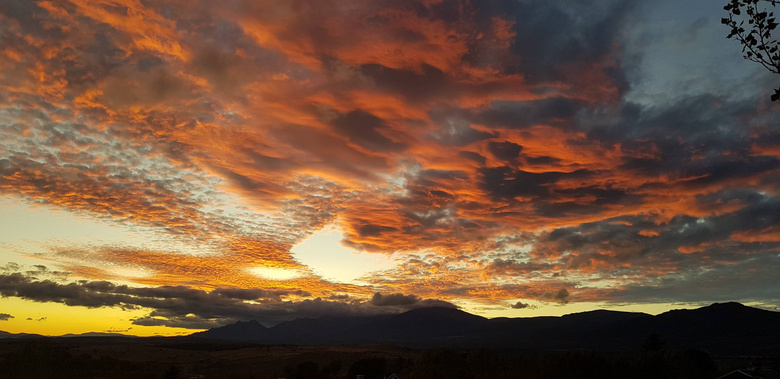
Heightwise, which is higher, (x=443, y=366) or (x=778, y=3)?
(x=778, y=3)

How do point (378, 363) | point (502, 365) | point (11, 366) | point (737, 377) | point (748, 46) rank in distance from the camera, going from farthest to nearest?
point (378, 363)
point (502, 365)
point (737, 377)
point (11, 366)
point (748, 46)

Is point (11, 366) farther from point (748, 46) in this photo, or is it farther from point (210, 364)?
point (210, 364)

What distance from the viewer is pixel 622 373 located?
307ft

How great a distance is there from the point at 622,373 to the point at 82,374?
90.2m

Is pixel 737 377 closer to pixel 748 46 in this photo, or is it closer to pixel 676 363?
pixel 676 363

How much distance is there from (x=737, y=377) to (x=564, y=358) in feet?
112

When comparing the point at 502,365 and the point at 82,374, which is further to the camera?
the point at 502,365

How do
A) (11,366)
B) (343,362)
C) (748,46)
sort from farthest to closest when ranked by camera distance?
(343,362)
(11,366)
(748,46)

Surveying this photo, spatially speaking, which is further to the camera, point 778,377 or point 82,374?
point 778,377

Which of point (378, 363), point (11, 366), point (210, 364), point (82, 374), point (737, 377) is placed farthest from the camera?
point (210, 364)

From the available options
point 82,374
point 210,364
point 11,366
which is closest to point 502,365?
point 82,374

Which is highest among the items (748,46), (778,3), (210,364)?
(778,3)

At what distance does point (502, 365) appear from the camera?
10012 cm

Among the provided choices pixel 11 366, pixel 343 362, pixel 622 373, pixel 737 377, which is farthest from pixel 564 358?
pixel 11 366
